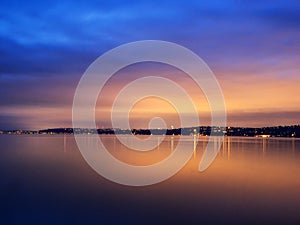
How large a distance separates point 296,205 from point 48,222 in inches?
405

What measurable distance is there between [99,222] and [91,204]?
9.45 feet

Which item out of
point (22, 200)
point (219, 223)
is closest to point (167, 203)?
point (219, 223)

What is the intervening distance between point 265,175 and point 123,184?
35.3 ft

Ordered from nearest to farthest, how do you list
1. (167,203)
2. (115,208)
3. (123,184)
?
(115,208) → (167,203) → (123,184)

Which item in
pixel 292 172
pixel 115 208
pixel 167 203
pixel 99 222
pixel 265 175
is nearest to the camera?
pixel 99 222

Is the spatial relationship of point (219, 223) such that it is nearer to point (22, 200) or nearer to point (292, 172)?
point (22, 200)

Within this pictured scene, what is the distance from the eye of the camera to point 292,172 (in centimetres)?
2811

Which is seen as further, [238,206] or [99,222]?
[238,206]

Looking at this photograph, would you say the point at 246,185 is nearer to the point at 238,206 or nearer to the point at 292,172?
the point at 238,206

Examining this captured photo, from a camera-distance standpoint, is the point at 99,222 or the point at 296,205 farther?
the point at 296,205

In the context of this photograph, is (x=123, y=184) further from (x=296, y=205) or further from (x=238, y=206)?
(x=296, y=205)

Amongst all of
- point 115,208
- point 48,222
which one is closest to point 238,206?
point 115,208

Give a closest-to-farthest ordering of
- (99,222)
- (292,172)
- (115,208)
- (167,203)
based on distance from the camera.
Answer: (99,222) < (115,208) < (167,203) < (292,172)

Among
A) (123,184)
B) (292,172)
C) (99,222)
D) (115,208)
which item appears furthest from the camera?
(292,172)
